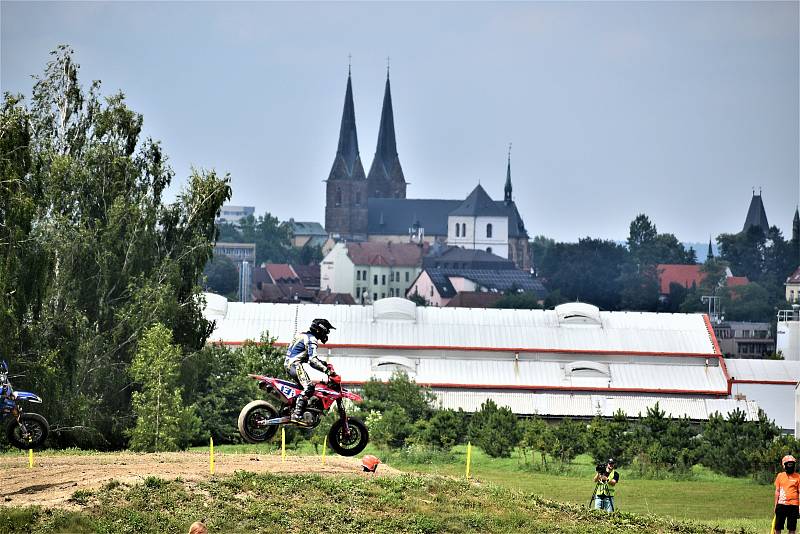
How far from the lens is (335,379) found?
3341 centimetres

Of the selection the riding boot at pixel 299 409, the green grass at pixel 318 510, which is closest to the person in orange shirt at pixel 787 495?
the green grass at pixel 318 510

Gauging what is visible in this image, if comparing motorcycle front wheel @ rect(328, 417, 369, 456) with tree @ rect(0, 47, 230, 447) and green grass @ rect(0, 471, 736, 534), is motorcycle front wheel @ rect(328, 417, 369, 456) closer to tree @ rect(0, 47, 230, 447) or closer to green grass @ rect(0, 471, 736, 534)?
green grass @ rect(0, 471, 736, 534)

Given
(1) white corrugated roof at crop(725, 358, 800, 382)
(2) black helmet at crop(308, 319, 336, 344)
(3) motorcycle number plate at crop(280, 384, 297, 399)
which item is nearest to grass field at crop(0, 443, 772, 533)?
(3) motorcycle number plate at crop(280, 384, 297, 399)

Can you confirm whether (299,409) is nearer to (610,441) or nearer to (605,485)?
(605,485)

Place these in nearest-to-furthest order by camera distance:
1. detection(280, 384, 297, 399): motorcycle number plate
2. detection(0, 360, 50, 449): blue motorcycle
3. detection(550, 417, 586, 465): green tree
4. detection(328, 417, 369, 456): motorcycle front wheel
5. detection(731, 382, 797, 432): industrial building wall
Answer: detection(280, 384, 297, 399): motorcycle number plate < detection(328, 417, 369, 456): motorcycle front wheel < detection(0, 360, 50, 449): blue motorcycle < detection(550, 417, 586, 465): green tree < detection(731, 382, 797, 432): industrial building wall

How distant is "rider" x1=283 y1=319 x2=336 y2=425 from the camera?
3284cm

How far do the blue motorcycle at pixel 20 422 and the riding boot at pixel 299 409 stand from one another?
272 inches

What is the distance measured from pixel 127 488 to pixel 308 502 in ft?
13.3

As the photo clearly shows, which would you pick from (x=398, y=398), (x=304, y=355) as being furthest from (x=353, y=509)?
(x=398, y=398)

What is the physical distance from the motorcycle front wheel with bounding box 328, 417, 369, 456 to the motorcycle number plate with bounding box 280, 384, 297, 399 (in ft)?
4.07

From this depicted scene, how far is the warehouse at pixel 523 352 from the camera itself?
86.6m

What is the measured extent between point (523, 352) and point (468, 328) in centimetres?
456

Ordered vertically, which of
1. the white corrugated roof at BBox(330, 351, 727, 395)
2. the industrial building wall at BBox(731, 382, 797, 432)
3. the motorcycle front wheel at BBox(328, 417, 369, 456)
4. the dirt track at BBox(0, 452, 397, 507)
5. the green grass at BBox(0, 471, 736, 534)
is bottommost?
the green grass at BBox(0, 471, 736, 534)

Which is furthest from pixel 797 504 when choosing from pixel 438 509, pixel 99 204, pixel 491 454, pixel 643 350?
pixel 643 350
